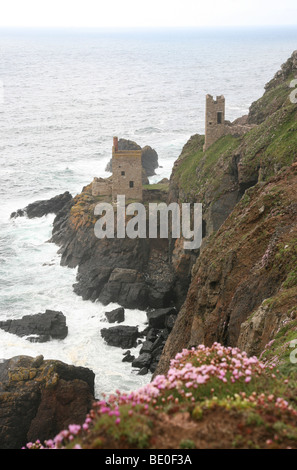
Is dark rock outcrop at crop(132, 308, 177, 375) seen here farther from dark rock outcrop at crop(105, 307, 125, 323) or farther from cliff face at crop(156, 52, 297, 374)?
cliff face at crop(156, 52, 297, 374)

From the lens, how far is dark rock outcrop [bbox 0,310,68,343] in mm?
40094

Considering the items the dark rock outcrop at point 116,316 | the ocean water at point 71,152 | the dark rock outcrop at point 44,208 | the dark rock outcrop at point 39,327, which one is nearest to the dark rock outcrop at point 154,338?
the ocean water at point 71,152

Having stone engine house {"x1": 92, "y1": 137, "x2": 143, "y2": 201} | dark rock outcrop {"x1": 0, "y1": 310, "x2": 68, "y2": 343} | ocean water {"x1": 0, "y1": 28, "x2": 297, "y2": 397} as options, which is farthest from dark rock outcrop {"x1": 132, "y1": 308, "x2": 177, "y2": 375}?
stone engine house {"x1": 92, "y1": 137, "x2": 143, "y2": 201}

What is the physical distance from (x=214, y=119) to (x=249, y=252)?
2893 cm

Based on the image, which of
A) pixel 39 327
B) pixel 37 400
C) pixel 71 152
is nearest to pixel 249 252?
pixel 37 400

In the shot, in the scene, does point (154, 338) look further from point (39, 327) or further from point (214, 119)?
point (214, 119)

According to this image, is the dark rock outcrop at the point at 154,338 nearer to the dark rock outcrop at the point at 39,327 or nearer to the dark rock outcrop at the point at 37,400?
the dark rock outcrop at the point at 37,400

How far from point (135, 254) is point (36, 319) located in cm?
1176

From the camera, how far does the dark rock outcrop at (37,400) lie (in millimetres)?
27906

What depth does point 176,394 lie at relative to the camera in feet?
36.2

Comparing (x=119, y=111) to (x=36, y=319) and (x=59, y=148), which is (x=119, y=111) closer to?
(x=59, y=148)

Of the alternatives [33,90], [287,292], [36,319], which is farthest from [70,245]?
[33,90]

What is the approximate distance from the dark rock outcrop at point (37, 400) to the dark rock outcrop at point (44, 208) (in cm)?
3673

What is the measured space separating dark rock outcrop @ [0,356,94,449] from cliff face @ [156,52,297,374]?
4.77m
